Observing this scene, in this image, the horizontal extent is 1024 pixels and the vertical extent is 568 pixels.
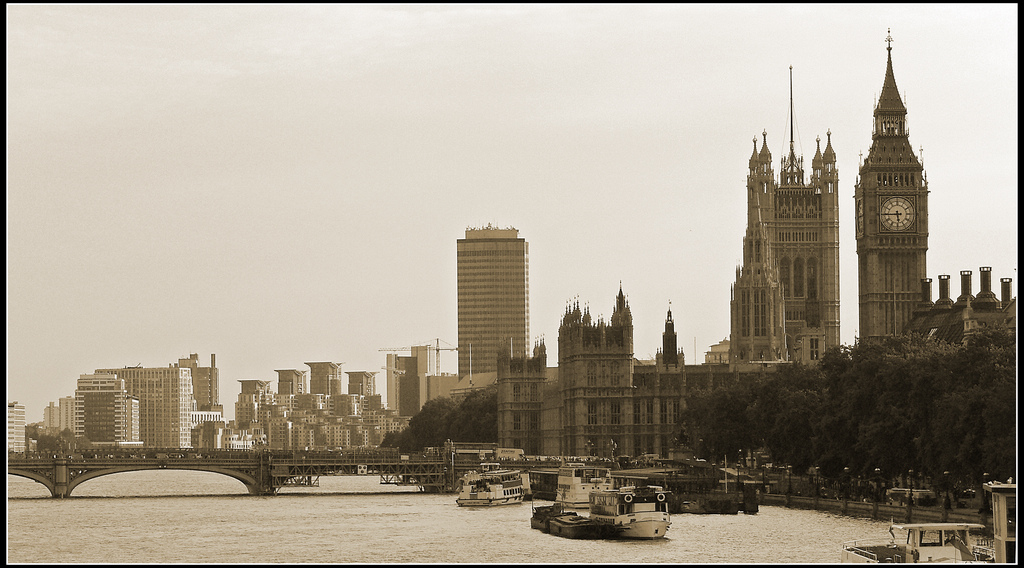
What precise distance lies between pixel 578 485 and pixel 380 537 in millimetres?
25702

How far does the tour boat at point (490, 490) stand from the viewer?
113 m

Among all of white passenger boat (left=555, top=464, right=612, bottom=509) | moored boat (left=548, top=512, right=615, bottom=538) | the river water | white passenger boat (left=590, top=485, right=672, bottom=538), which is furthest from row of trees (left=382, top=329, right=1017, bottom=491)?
moored boat (left=548, top=512, right=615, bottom=538)

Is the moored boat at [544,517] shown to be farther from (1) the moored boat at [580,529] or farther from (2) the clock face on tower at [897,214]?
(2) the clock face on tower at [897,214]

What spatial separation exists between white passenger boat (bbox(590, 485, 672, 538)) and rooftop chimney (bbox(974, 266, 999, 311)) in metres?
57.5

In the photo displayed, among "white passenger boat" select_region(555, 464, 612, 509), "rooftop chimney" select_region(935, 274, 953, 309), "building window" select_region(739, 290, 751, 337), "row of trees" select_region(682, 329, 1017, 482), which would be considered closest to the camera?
"row of trees" select_region(682, 329, 1017, 482)

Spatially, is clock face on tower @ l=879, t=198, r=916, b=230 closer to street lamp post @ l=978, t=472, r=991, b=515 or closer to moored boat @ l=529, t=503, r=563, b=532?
moored boat @ l=529, t=503, r=563, b=532

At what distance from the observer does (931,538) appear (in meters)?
55.1

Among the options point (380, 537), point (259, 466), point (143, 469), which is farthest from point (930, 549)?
point (259, 466)

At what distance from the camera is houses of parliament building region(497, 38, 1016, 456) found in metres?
161

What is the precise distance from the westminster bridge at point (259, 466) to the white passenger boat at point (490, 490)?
16517 millimetres

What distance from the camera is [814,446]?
96938 millimetres

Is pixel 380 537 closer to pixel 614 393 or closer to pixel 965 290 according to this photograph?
pixel 965 290

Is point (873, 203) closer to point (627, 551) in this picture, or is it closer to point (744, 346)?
point (744, 346)

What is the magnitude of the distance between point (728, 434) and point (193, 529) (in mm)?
42480
